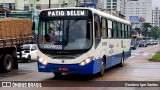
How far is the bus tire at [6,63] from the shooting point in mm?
20547

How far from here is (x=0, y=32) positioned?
19953 millimetres

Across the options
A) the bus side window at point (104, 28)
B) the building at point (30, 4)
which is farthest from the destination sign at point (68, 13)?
the building at point (30, 4)

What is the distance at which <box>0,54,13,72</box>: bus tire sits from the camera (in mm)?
20547

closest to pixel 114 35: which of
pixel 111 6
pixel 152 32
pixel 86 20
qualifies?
pixel 86 20

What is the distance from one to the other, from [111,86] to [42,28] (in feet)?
12.8

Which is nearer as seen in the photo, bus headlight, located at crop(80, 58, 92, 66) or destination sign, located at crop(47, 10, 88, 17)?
bus headlight, located at crop(80, 58, 92, 66)

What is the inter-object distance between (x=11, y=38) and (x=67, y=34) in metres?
6.35

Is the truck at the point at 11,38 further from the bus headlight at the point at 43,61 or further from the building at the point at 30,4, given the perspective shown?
the building at the point at 30,4

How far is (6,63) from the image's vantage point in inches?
822

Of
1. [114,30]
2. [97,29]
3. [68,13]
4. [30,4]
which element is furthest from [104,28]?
[30,4]

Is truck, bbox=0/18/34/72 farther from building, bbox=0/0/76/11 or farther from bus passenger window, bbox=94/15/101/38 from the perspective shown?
building, bbox=0/0/76/11

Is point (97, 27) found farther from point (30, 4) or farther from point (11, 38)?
point (30, 4)

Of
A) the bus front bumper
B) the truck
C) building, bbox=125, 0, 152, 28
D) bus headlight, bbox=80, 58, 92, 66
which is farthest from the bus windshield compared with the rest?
building, bbox=125, 0, 152, 28

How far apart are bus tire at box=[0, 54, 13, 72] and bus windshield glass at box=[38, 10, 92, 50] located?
199 inches
